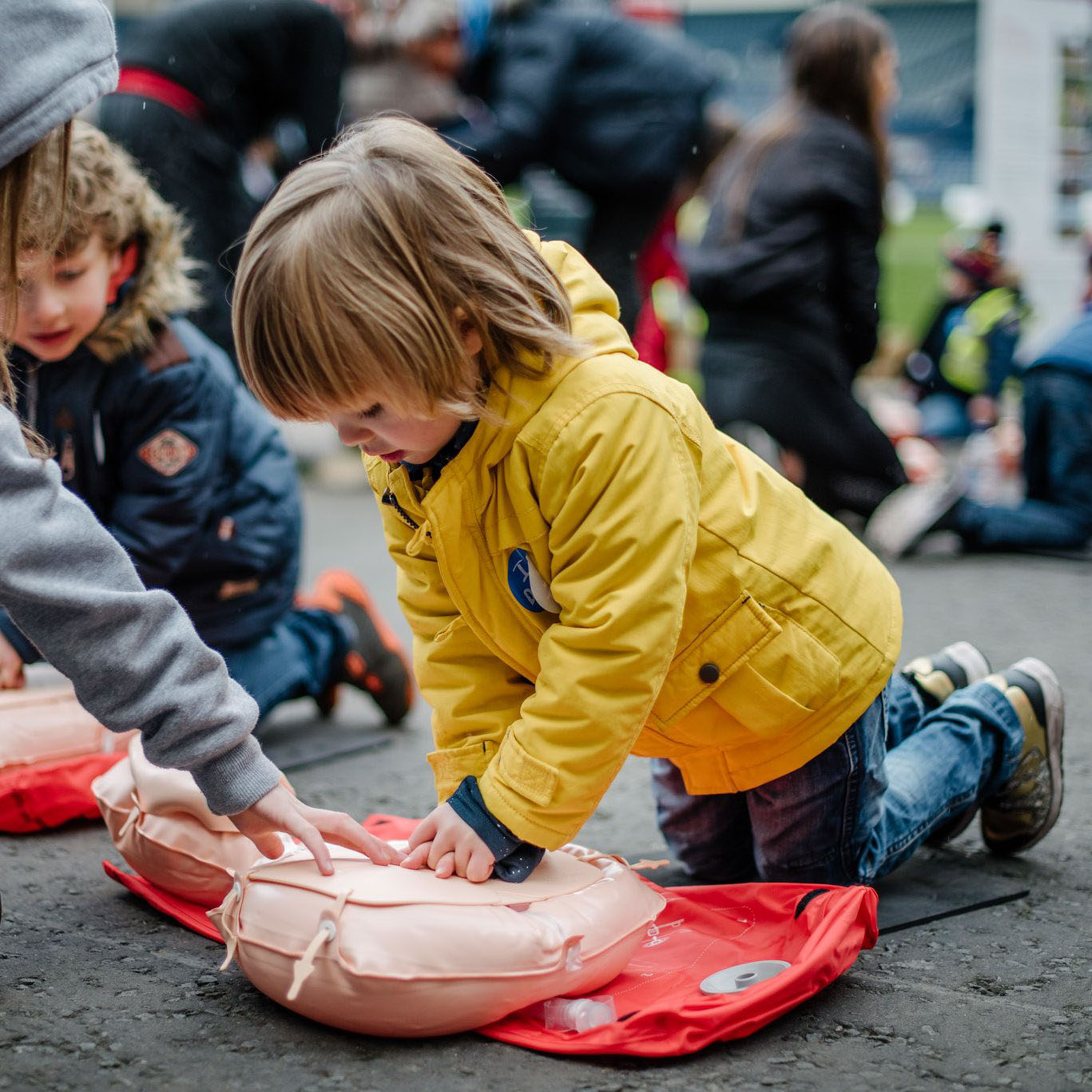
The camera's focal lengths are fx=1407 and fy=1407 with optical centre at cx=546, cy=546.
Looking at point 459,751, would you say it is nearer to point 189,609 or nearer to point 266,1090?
point 266,1090

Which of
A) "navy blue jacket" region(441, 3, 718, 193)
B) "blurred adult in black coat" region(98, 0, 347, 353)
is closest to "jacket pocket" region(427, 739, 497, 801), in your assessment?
"blurred adult in black coat" region(98, 0, 347, 353)

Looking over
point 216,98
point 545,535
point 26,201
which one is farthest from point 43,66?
point 216,98

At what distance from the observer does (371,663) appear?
8.90 ft

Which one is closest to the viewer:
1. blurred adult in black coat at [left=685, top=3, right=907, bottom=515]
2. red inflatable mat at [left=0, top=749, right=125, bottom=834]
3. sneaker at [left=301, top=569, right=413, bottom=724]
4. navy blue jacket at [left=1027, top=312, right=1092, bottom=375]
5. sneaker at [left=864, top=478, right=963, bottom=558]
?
red inflatable mat at [left=0, top=749, right=125, bottom=834]

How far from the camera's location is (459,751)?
1662 mm

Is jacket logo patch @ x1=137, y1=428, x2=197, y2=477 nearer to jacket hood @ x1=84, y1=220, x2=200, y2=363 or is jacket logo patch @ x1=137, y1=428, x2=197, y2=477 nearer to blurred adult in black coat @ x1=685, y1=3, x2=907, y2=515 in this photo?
jacket hood @ x1=84, y1=220, x2=200, y2=363

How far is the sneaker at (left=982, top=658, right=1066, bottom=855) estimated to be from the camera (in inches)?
78.7

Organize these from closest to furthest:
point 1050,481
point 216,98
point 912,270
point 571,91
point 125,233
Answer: point 125,233 → point 216,98 → point 1050,481 → point 571,91 → point 912,270

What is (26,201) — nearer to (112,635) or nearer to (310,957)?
(112,635)

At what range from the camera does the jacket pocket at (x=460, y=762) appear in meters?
1.65

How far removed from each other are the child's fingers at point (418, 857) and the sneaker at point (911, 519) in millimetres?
2970

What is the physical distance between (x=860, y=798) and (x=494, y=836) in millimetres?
505

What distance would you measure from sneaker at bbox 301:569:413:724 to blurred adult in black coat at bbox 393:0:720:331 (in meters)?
2.21

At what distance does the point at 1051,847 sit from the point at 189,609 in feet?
4.86
